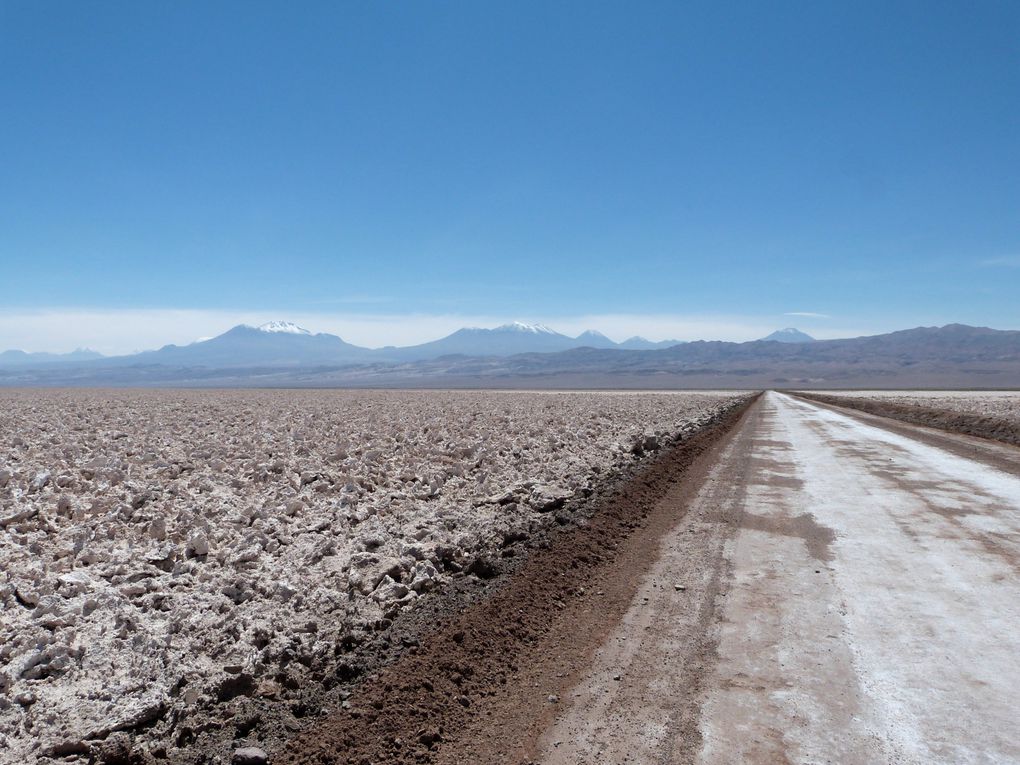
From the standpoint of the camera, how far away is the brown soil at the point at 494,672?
3.85 m

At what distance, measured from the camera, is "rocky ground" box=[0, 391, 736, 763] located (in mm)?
3949

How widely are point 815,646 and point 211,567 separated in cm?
504

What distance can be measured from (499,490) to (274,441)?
25.1 ft

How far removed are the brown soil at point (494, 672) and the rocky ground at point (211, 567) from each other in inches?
15.7

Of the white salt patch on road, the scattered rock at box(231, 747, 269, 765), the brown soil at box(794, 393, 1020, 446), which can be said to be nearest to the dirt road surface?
the white salt patch on road

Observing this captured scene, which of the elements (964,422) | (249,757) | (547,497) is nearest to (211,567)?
(249,757)

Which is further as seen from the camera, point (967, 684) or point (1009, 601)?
point (1009, 601)

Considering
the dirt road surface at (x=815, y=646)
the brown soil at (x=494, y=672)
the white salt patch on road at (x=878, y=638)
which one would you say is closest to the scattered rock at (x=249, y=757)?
the brown soil at (x=494, y=672)

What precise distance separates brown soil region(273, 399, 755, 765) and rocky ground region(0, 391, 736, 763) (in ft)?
1.31

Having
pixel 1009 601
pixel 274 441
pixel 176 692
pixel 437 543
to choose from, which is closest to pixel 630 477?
pixel 437 543

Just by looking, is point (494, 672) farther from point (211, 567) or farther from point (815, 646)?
point (211, 567)

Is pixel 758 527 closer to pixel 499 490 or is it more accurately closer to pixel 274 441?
pixel 499 490

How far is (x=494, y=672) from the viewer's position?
15.7 feet

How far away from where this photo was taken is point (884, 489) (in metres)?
11.4
